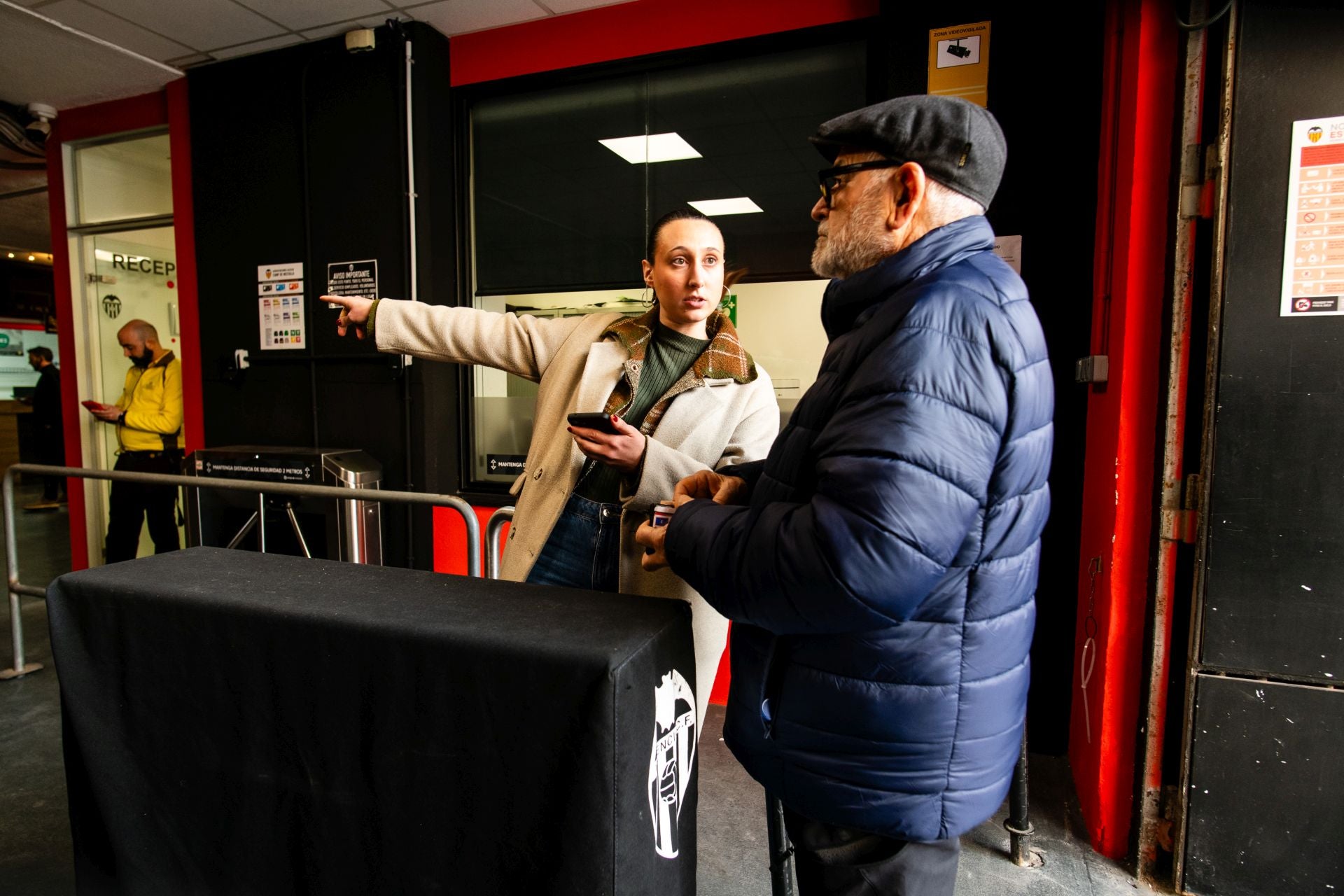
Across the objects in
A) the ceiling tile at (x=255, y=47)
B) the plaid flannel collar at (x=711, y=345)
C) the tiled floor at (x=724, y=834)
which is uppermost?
the ceiling tile at (x=255, y=47)

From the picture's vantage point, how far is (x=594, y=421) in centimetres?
132

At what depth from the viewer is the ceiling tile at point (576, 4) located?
9.95 ft

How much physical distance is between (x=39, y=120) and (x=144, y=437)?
1.95 metres

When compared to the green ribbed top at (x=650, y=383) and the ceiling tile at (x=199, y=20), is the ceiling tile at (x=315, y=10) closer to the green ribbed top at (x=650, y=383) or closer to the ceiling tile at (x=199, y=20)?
the ceiling tile at (x=199, y=20)

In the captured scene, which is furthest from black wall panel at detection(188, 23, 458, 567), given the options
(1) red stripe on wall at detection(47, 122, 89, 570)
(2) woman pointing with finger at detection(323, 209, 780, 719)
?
(2) woman pointing with finger at detection(323, 209, 780, 719)

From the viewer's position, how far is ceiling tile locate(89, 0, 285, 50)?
10.2ft

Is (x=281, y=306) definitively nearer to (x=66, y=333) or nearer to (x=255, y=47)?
(x=255, y=47)

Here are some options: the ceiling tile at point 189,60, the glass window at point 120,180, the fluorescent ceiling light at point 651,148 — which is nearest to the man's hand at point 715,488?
the fluorescent ceiling light at point 651,148

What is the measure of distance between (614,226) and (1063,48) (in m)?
1.74

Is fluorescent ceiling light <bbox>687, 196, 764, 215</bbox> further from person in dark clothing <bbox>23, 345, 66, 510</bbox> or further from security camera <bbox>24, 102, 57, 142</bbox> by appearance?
person in dark clothing <bbox>23, 345, 66, 510</bbox>

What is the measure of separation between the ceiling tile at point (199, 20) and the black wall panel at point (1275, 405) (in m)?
3.62

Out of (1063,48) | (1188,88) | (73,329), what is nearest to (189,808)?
(1188,88)

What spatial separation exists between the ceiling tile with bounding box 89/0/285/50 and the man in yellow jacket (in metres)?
1.72

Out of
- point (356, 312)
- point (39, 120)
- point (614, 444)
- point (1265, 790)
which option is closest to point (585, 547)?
point (614, 444)
